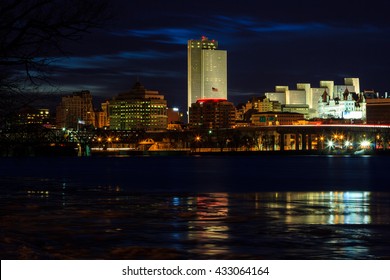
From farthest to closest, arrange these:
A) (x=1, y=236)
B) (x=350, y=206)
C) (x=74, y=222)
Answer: (x=350, y=206), (x=74, y=222), (x=1, y=236)

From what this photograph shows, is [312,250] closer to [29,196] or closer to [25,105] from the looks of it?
[25,105]

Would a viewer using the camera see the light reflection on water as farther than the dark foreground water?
A: Yes

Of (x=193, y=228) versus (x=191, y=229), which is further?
(x=193, y=228)

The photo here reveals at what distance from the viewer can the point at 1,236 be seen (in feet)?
69.5

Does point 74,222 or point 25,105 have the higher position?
point 25,105

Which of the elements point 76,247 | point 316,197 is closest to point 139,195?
point 316,197

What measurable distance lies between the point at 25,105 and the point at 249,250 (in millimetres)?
6062

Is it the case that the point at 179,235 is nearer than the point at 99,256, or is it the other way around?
the point at 99,256

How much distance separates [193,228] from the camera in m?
23.7

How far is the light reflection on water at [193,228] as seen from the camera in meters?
18.8

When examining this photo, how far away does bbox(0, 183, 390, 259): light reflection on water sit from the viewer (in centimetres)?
1878

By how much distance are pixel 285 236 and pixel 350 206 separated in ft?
40.8

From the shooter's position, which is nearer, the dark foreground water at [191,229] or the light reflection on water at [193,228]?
the dark foreground water at [191,229]
